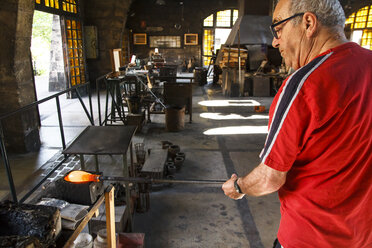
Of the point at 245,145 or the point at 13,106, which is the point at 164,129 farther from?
the point at 13,106

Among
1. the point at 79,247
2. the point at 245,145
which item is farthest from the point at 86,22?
the point at 79,247

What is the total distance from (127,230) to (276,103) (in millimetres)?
2644

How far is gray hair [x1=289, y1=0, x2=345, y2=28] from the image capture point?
1.28 meters

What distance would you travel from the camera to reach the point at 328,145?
124 cm

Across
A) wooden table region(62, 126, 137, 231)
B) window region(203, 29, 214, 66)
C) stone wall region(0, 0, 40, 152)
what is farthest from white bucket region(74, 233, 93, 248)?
window region(203, 29, 214, 66)

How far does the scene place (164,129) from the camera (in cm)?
735

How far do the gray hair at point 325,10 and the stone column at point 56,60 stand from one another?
413 inches

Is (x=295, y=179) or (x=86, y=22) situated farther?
(x=86, y=22)

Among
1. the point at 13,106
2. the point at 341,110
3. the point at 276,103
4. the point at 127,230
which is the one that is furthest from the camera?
the point at 13,106

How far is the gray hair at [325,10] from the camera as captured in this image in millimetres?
1278

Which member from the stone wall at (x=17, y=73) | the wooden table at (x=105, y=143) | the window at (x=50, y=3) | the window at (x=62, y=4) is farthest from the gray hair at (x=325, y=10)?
the window at (x=50, y=3)

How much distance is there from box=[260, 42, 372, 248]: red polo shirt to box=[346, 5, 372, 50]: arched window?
2080cm

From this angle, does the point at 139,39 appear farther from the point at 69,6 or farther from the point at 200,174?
the point at 200,174

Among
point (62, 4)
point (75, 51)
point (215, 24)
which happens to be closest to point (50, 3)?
point (62, 4)
